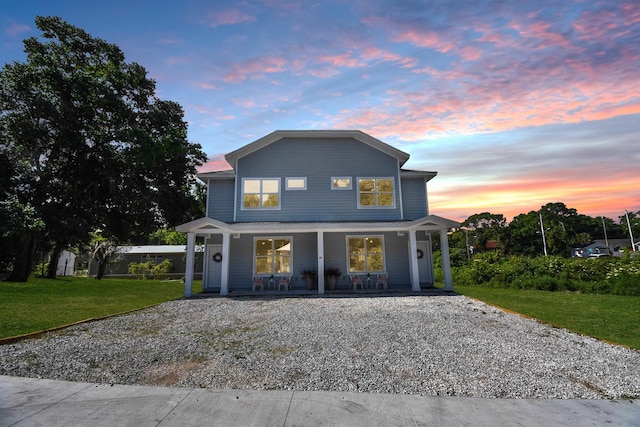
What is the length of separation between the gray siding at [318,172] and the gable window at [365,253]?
1057 mm

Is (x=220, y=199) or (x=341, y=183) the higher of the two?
(x=341, y=183)

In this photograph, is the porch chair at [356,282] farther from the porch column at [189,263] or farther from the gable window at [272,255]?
the porch column at [189,263]

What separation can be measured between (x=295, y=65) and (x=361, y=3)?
3324mm

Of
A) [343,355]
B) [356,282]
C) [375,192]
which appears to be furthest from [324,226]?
[343,355]

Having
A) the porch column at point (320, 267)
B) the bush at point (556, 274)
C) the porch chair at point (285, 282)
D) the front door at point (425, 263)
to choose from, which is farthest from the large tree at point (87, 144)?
the bush at point (556, 274)

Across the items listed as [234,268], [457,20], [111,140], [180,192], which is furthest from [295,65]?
[111,140]

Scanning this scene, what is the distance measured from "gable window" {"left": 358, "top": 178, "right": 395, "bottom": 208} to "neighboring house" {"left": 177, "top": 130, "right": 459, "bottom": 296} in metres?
0.05

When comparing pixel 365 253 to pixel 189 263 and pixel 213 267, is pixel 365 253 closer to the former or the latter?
pixel 213 267

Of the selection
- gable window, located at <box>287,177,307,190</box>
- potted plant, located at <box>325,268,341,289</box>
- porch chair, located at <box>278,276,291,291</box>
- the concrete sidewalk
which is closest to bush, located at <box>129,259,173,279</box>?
porch chair, located at <box>278,276,291,291</box>

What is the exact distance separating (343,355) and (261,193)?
11.1 meters

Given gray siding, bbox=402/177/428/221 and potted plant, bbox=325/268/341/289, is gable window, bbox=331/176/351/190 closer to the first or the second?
gray siding, bbox=402/177/428/221

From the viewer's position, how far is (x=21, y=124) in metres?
17.3

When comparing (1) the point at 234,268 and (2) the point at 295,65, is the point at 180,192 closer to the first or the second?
(1) the point at 234,268

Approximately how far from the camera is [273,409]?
11.5 feet
